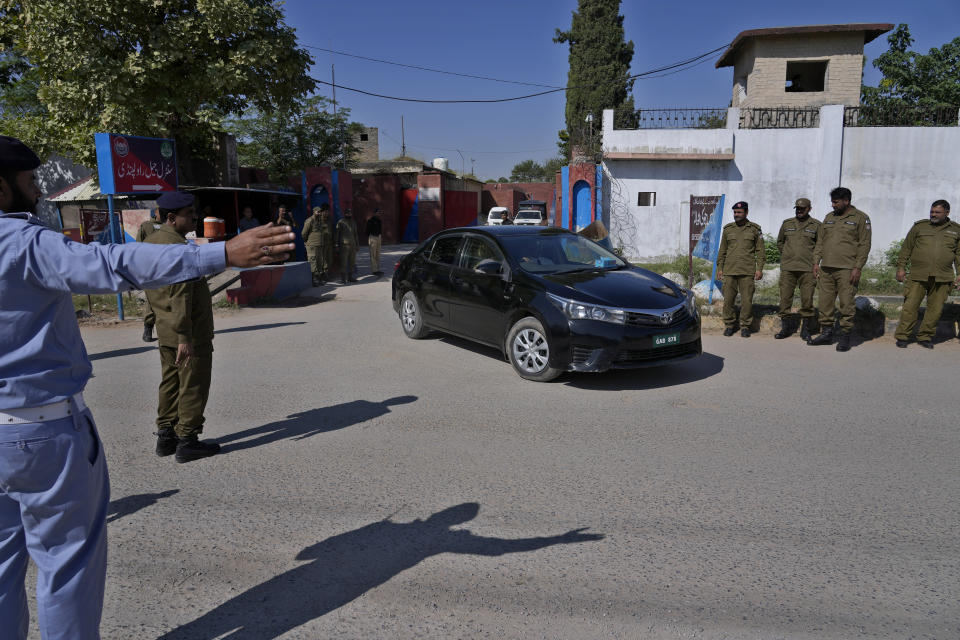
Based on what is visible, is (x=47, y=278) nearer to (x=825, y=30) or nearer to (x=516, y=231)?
(x=516, y=231)

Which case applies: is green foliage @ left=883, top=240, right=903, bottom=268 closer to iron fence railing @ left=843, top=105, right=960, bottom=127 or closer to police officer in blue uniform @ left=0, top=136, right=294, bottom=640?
iron fence railing @ left=843, top=105, right=960, bottom=127

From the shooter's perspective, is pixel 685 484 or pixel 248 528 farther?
pixel 685 484

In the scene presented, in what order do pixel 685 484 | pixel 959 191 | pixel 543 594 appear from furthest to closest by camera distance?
pixel 959 191 < pixel 685 484 < pixel 543 594

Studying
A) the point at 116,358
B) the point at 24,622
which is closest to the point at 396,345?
the point at 116,358

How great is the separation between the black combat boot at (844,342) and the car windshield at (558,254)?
3.06 m

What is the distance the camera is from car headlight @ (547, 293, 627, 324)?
620cm

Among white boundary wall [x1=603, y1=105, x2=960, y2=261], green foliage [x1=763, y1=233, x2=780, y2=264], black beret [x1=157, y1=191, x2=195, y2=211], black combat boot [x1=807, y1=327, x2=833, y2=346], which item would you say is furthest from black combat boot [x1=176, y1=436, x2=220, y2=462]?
green foliage [x1=763, y1=233, x2=780, y2=264]

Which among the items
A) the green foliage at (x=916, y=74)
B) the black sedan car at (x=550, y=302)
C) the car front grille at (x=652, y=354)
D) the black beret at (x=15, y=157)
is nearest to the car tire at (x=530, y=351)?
the black sedan car at (x=550, y=302)

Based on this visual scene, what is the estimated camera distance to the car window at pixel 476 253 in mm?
7473

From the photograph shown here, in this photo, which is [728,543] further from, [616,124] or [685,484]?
[616,124]

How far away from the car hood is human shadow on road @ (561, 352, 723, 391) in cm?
81

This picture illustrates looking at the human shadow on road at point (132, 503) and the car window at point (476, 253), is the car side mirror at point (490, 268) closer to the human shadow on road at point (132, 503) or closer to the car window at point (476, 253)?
the car window at point (476, 253)

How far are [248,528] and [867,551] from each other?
10.8 feet

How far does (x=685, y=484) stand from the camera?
13.4ft
